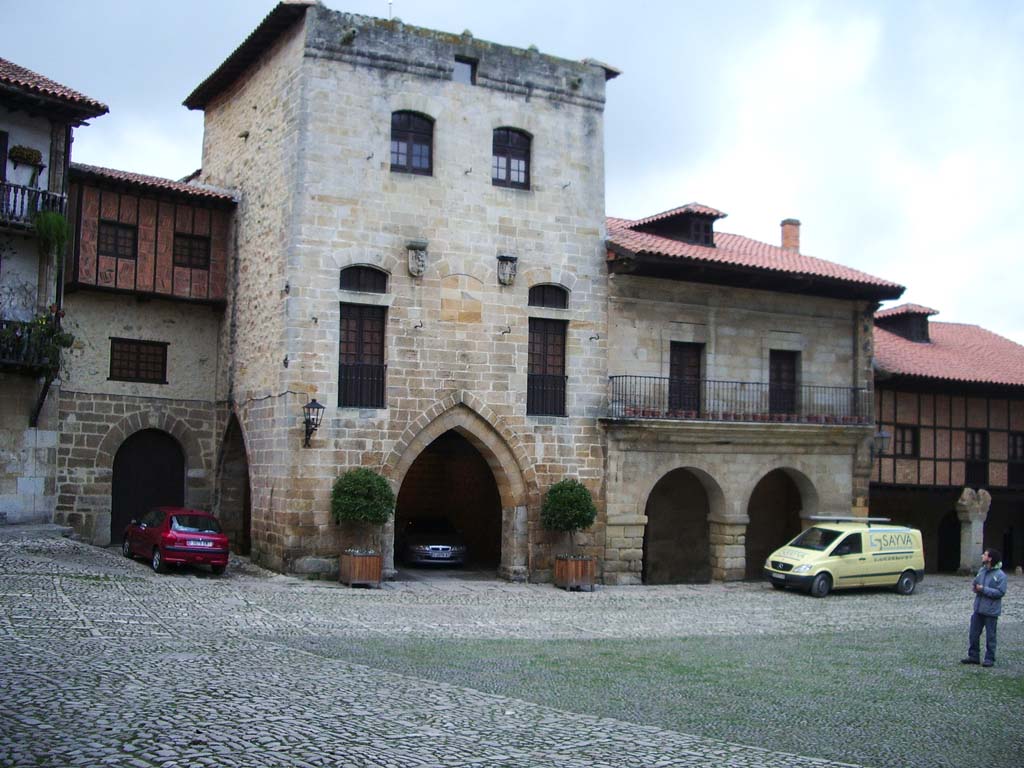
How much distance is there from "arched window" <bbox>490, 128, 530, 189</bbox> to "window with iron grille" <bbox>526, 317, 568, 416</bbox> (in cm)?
318

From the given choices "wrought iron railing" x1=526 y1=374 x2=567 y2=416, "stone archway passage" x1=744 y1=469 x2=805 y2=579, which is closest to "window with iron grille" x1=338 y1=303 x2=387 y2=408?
"wrought iron railing" x1=526 y1=374 x2=567 y2=416

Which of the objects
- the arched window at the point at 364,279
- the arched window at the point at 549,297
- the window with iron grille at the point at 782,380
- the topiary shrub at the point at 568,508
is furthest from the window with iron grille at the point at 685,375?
the arched window at the point at 364,279

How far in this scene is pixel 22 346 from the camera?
22219mm

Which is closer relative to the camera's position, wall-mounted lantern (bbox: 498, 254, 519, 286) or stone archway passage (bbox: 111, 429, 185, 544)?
wall-mounted lantern (bbox: 498, 254, 519, 286)

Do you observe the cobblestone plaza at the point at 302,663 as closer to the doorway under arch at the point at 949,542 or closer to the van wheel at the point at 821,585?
the van wheel at the point at 821,585

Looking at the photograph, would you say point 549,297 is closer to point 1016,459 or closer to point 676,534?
point 676,534

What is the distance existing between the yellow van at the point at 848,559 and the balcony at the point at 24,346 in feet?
52.6

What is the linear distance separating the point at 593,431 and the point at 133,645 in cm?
1394

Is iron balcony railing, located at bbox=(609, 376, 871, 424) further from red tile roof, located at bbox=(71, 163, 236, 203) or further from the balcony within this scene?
the balcony

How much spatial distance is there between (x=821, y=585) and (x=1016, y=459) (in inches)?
468

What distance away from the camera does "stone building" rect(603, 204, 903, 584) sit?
25812 millimetres

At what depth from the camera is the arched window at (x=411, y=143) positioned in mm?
24156

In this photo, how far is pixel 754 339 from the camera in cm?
2786

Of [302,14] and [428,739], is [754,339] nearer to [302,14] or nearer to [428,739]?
[302,14]
